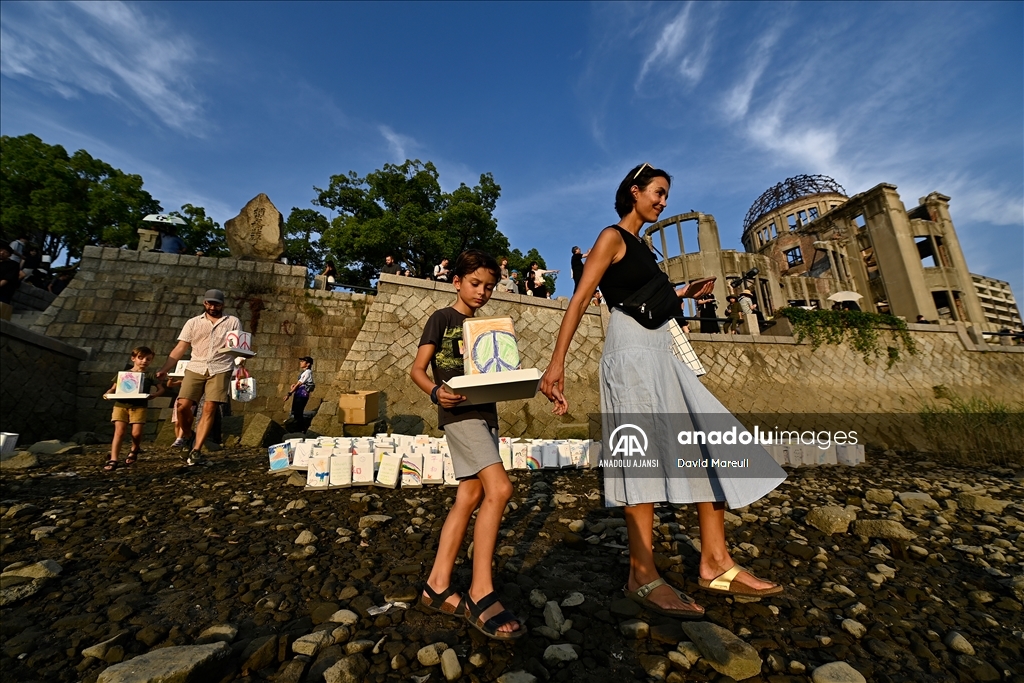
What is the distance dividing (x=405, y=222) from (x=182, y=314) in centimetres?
1578

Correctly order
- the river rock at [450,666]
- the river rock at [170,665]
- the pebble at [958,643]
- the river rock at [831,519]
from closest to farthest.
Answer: the river rock at [170,665] → the river rock at [450,666] → the pebble at [958,643] → the river rock at [831,519]

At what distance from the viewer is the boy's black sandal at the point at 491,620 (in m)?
1.56

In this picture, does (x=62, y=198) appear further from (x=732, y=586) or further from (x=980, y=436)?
(x=980, y=436)

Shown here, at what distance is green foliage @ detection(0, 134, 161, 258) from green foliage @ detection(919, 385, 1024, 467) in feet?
113

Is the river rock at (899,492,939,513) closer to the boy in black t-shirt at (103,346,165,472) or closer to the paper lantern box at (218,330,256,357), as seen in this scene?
the paper lantern box at (218,330,256,357)

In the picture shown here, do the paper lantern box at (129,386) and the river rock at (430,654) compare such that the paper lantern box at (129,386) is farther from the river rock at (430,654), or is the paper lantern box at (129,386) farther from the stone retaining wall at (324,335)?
the river rock at (430,654)

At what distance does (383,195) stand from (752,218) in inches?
1414

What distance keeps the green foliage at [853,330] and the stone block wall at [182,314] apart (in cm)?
1621

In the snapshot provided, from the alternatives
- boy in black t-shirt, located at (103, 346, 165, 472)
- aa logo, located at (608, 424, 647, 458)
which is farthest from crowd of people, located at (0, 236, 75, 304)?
aa logo, located at (608, 424, 647, 458)

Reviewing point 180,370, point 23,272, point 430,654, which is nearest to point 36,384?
point 180,370

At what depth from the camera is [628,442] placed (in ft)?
6.29

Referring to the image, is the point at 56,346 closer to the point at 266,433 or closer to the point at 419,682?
the point at 266,433

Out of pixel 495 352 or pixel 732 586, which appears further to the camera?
pixel 732 586

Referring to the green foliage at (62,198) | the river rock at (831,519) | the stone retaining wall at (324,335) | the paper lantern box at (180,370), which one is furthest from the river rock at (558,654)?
the green foliage at (62,198)
